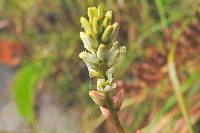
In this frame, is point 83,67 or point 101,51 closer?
point 101,51

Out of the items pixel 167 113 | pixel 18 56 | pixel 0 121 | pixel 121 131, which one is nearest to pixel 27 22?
pixel 18 56

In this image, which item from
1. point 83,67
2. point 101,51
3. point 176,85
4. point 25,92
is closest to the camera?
point 101,51

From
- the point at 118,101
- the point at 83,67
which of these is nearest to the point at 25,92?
the point at 83,67

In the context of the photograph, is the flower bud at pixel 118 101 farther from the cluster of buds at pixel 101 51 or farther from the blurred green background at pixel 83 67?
the blurred green background at pixel 83 67

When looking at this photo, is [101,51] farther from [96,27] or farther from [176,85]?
[176,85]

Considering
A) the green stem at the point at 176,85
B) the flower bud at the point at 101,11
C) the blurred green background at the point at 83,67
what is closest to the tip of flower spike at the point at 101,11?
the flower bud at the point at 101,11

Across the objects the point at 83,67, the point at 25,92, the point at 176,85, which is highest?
the point at 83,67

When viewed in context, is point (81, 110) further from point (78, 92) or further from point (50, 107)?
point (50, 107)

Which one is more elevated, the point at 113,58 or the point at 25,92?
the point at 25,92
